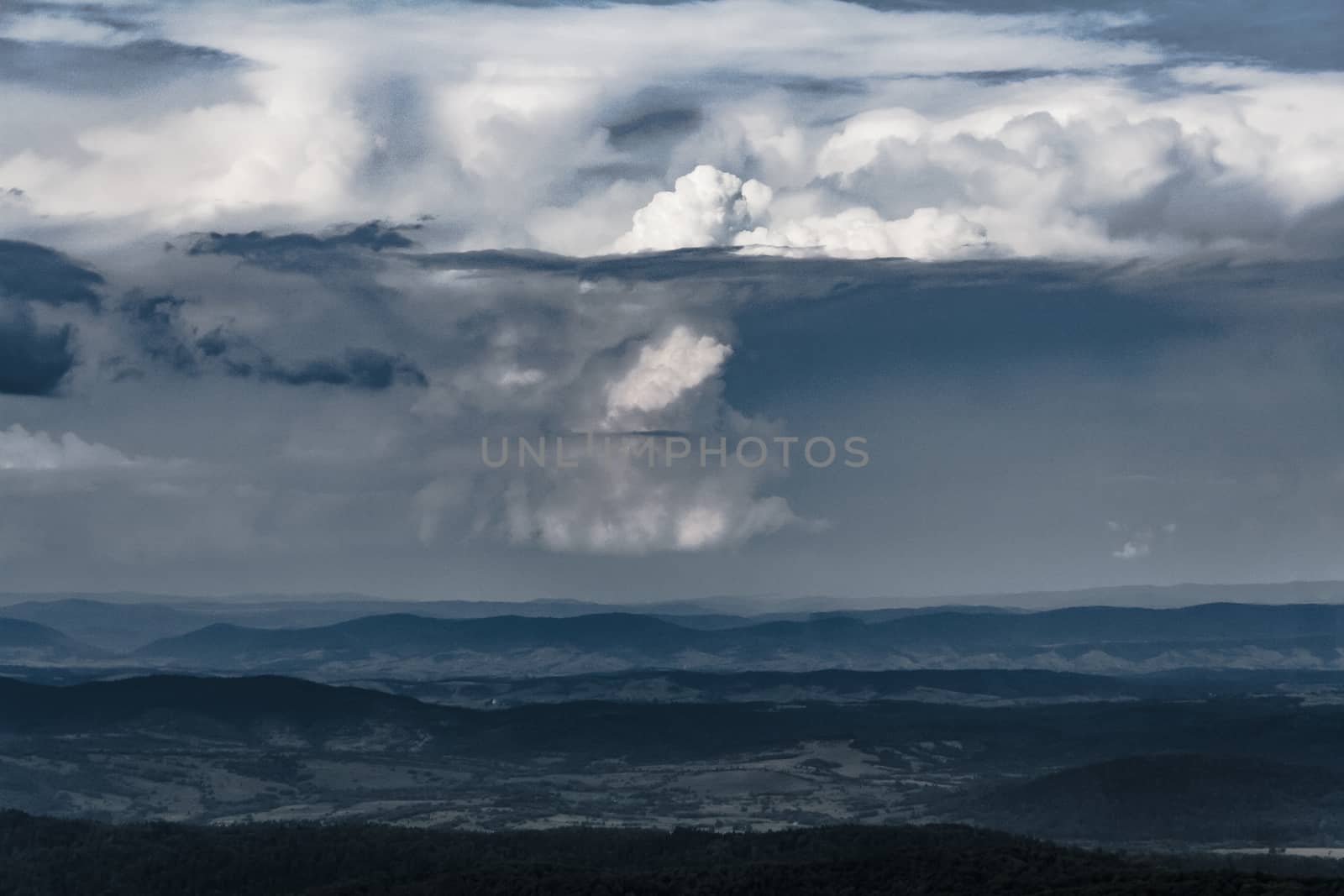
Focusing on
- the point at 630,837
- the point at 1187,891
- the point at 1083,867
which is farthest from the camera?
the point at 630,837

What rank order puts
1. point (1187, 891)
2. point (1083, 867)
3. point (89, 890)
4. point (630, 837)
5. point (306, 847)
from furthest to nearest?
point (630, 837)
point (306, 847)
point (89, 890)
point (1083, 867)
point (1187, 891)

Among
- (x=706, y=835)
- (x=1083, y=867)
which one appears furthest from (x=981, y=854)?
(x=706, y=835)

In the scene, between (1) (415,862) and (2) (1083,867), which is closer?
(2) (1083,867)

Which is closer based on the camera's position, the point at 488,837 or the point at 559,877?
the point at 559,877

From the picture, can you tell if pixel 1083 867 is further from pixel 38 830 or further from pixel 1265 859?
pixel 38 830

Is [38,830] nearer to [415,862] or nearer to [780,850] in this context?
[415,862]

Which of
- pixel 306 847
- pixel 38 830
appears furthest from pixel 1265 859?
pixel 38 830
